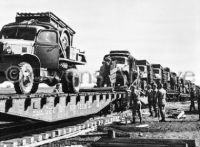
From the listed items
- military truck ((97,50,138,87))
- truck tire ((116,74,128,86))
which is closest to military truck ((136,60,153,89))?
military truck ((97,50,138,87))

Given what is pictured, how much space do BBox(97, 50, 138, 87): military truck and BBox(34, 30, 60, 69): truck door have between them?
20.5 feet

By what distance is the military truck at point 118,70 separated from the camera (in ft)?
55.2

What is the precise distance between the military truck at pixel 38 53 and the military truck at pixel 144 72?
12219 millimetres

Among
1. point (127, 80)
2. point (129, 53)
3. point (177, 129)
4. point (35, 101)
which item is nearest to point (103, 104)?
point (177, 129)

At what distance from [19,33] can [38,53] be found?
3.44 feet

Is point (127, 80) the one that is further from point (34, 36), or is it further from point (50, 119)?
point (50, 119)

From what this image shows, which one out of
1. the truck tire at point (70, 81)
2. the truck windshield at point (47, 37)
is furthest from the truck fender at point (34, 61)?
the truck tire at point (70, 81)

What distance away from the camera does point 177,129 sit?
1042 cm

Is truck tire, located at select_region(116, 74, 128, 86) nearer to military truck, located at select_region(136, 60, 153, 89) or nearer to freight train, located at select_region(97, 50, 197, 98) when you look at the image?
freight train, located at select_region(97, 50, 197, 98)

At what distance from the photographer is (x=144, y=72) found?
2469cm

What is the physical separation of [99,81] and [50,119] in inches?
369

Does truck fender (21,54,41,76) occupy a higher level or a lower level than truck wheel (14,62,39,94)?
higher

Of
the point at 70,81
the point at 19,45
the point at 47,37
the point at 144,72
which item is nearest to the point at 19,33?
the point at 47,37

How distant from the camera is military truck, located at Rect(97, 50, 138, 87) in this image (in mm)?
16812
